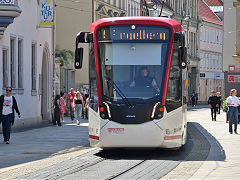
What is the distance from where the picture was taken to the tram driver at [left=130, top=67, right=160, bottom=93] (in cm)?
1833

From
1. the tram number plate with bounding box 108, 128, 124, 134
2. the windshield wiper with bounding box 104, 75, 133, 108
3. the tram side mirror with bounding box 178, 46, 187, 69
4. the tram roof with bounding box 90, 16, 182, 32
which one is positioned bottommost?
the tram number plate with bounding box 108, 128, 124, 134

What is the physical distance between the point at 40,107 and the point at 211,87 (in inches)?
2720

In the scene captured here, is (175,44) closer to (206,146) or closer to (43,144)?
(206,146)

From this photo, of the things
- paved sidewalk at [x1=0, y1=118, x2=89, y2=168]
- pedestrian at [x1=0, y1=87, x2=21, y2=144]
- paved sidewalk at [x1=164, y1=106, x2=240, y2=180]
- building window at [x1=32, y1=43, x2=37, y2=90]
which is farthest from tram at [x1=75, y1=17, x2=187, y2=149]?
building window at [x1=32, y1=43, x2=37, y2=90]

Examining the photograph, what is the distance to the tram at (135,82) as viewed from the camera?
18000 mm

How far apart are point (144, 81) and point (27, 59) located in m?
18.6

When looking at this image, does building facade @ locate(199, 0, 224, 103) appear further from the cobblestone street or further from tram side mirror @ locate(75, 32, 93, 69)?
tram side mirror @ locate(75, 32, 93, 69)

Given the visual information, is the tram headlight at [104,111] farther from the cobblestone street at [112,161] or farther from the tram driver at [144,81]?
the cobblestone street at [112,161]

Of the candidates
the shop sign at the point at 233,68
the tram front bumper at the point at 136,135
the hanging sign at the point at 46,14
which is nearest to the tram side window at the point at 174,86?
the tram front bumper at the point at 136,135

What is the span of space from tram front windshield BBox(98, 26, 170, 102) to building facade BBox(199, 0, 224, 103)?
8206 centimetres

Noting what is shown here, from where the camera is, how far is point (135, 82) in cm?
1834

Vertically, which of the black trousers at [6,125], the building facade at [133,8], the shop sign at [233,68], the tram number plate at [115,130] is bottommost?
the black trousers at [6,125]

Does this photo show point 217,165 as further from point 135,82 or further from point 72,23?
point 72,23

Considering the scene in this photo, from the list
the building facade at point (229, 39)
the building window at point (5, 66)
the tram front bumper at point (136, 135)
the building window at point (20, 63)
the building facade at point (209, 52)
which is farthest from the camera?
the building facade at point (209, 52)
